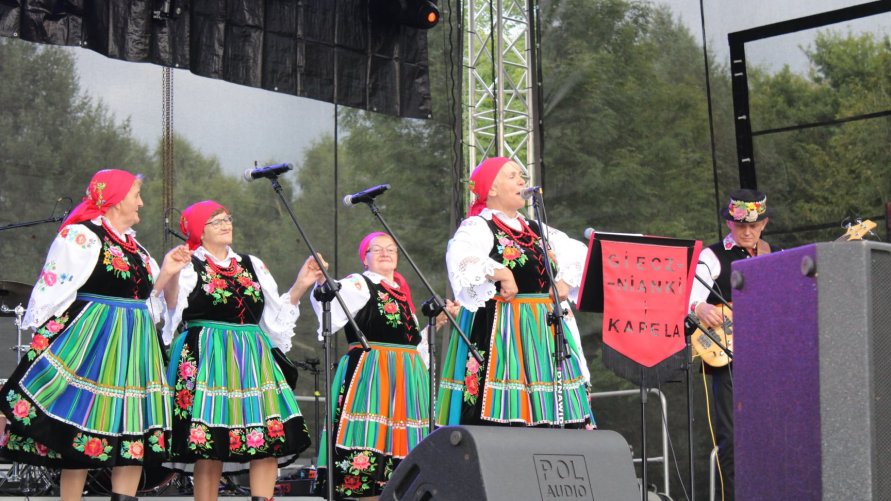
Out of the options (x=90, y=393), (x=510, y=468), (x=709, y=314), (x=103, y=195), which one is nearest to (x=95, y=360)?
(x=90, y=393)

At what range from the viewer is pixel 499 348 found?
4.77 metres

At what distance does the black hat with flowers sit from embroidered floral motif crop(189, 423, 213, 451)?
289 centimetres

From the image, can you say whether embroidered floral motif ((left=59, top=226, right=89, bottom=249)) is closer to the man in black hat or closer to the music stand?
the music stand

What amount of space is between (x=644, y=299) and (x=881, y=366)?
105 inches

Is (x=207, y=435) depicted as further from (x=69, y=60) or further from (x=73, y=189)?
(x=69, y=60)

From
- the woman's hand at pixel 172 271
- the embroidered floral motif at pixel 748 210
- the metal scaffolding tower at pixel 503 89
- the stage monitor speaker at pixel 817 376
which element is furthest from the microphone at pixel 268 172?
the metal scaffolding tower at pixel 503 89

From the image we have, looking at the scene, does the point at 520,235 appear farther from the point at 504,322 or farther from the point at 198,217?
the point at 198,217

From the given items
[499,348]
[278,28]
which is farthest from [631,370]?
[278,28]

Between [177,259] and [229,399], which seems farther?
[229,399]

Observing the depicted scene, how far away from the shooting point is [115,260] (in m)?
4.39

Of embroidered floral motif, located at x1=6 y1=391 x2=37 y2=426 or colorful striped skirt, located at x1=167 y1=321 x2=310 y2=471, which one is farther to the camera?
colorful striped skirt, located at x1=167 y1=321 x2=310 y2=471

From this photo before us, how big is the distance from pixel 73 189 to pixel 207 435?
11.1 feet

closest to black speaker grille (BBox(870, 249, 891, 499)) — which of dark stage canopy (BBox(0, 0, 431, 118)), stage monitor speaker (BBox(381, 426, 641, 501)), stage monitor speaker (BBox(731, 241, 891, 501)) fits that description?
stage monitor speaker (BBox(731, 241, 891, 501))

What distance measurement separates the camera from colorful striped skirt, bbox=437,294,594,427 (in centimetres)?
471
